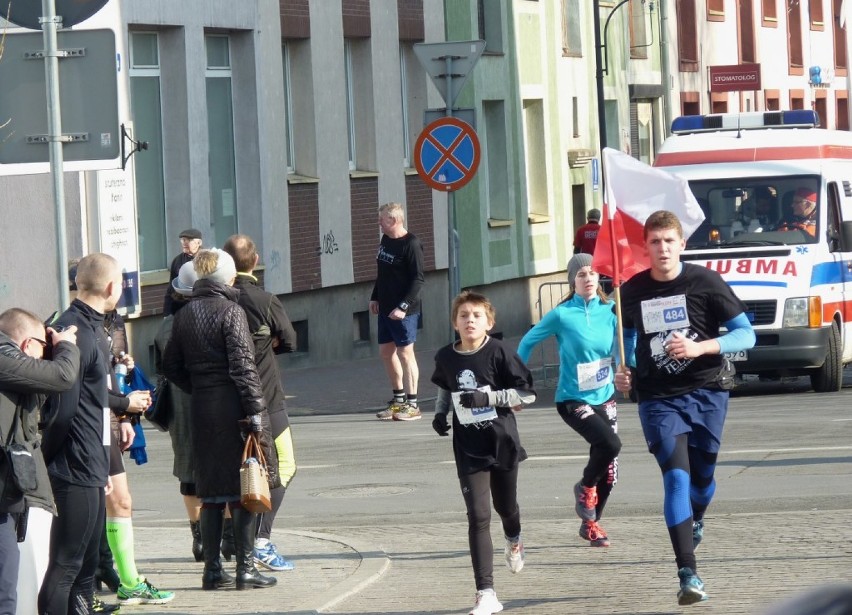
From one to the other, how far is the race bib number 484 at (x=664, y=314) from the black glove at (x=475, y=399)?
2.62 ft

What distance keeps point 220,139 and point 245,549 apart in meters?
14.6

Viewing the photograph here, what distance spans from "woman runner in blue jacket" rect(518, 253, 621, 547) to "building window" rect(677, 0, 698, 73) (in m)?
32.9

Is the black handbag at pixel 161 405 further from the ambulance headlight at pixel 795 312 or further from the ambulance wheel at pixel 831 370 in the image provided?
the ambulance wheel at pixel 831 370

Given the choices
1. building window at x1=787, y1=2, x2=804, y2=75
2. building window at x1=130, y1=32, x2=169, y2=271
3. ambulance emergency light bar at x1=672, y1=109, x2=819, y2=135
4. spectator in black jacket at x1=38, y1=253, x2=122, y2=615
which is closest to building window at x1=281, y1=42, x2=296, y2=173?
building window at x1=130, y1=32, x2=169, y2=271

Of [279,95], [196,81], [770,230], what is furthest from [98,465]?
[279,95]

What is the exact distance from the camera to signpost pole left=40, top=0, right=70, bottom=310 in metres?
7.41

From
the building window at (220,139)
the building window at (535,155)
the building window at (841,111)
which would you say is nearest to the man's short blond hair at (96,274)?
the building window at (220,139)

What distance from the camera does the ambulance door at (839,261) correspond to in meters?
18.1

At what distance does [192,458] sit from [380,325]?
821cm

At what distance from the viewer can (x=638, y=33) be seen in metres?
39.7

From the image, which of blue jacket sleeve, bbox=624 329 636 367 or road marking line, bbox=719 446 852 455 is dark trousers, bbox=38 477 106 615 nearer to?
blue jacket sleeve, bbox=624 329 636 367

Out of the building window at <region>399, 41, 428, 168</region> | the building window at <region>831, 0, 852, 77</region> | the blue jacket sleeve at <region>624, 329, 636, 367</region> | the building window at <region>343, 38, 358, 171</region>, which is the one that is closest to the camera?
the blue jacket sleeve at <region>624, 329, 636, 367</region>

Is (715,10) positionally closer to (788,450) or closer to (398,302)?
(398,302)

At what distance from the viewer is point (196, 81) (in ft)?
71.6
